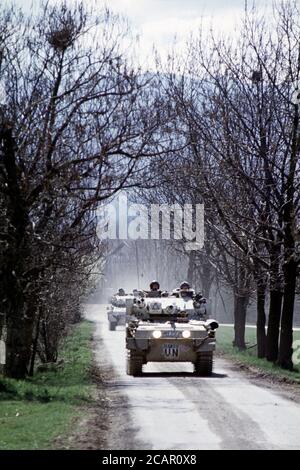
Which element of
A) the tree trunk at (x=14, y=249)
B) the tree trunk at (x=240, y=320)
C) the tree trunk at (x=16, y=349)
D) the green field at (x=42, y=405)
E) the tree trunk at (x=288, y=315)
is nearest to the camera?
the green field at (x=42, y=405)

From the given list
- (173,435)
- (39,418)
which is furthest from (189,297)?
(173,435)

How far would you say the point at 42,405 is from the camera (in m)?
16.2

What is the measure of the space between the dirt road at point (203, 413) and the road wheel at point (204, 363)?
316 millimetres

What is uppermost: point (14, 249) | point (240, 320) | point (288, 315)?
A: point (14, 249)

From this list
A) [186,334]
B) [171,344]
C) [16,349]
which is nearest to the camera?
[16,349]

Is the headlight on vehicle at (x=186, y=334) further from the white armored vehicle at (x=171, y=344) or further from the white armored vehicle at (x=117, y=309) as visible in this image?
the white armored vehicle at (x=117, y=309)

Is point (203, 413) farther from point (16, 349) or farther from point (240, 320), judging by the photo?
point (240, 320)

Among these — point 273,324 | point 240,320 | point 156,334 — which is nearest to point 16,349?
point 156,334

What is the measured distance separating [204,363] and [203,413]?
8.52 m

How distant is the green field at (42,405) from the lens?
12.1 metres

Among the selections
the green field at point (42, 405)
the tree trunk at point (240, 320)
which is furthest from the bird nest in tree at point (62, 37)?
the tree trunk at point (240, 320)

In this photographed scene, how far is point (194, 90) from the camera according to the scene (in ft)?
89.1

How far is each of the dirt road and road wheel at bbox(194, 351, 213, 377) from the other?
1.04 ft

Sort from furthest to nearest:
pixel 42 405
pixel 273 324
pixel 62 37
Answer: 1. pixel 273 324
2. pixel 62 37
3. pixel 42 405
